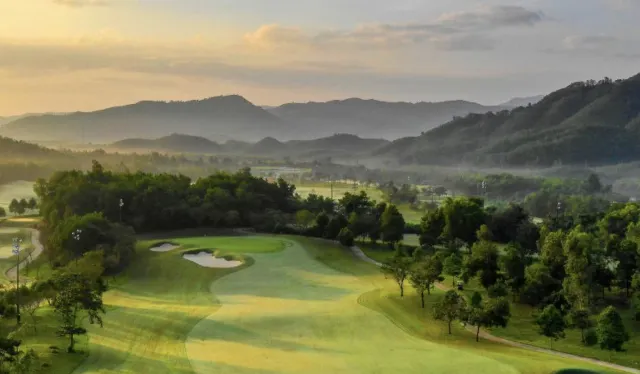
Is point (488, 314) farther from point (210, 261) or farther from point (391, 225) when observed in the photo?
point (391, 225)

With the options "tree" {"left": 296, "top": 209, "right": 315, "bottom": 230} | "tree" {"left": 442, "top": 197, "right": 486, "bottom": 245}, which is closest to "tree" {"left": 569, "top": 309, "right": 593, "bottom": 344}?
"tree" {"left": 442, "top": 197, "right": 486, "bottom": 245}

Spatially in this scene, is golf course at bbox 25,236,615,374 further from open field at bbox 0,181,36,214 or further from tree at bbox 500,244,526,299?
open field at bbox 0,181,36,214

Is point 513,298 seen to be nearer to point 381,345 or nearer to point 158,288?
point 381,345

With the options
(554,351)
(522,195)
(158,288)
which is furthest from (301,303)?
(522,195)

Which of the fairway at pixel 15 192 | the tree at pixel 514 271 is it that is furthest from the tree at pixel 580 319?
the fairway at pixel 15 192

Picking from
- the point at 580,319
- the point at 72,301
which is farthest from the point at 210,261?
the point at 580,319

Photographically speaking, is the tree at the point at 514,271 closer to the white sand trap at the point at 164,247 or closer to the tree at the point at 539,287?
the tree at the point at 539,287

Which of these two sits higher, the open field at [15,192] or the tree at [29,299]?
the open field at [15,192]
